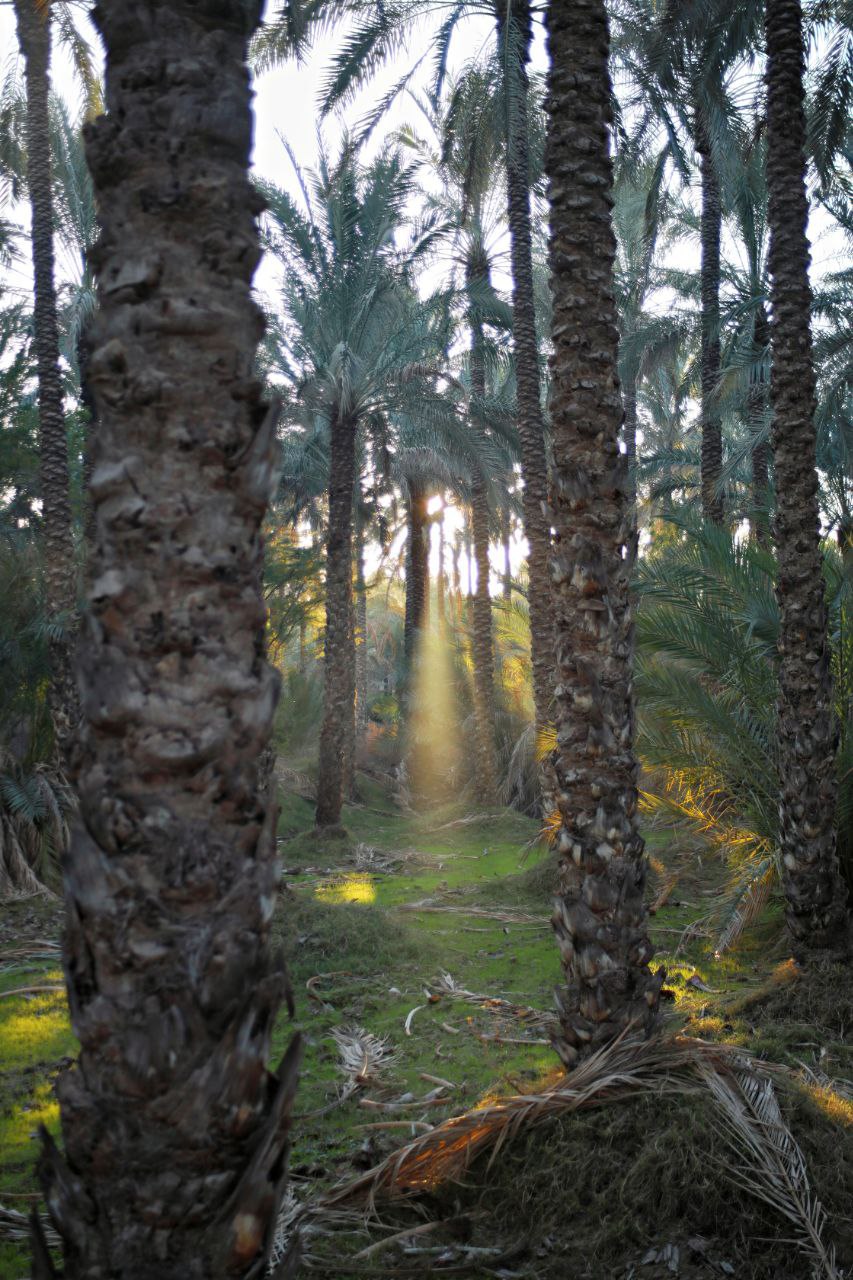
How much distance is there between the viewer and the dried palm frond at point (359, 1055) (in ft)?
16.2

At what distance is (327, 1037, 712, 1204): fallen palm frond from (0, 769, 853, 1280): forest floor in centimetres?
7

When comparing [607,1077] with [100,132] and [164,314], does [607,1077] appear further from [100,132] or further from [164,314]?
[100,132]

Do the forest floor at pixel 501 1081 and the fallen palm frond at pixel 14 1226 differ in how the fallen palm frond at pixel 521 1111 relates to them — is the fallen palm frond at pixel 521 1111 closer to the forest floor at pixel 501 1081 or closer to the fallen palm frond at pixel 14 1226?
the forest floor at pixel 501 1081

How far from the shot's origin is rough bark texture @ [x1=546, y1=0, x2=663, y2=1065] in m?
4.42

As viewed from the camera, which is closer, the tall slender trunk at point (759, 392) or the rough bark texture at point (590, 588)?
the rough bark texture at point (590, 588)

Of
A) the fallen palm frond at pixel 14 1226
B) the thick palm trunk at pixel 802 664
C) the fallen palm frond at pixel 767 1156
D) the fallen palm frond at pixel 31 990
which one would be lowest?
the fallen palm frond at pixel 31 990

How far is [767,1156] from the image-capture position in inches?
133

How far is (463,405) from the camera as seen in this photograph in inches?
736

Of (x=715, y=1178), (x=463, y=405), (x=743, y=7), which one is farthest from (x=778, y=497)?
(x=463, y=405)

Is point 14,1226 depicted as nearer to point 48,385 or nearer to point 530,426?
point 48,385

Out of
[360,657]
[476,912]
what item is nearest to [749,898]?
[476,912]

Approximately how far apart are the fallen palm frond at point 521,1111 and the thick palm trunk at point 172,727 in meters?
1.64

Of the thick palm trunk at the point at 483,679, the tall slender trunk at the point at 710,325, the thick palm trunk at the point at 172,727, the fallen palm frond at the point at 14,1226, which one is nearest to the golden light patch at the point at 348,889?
the thick palm trunk at the point at 483,679

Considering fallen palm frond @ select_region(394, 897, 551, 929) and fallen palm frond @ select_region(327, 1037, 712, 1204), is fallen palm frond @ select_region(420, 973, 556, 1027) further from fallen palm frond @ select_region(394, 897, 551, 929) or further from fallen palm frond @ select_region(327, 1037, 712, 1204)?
fallen palm frond @ select_region(394, 897, 551, 929)
